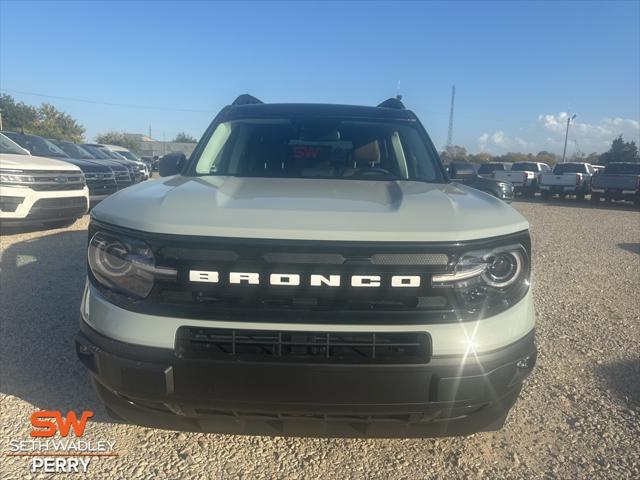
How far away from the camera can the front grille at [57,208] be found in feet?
23.6

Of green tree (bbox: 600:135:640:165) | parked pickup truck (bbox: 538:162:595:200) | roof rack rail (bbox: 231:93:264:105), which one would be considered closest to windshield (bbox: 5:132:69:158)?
roof rack rail (bbox: 231:93:264:105)

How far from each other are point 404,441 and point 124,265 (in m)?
1.68

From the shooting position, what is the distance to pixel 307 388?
1755 millimetres

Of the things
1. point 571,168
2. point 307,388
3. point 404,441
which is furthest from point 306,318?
point 571,168

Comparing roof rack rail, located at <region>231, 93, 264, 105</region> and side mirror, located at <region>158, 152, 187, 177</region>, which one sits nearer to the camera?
side mirror, located at <region>158, 152, 187, 177</region>

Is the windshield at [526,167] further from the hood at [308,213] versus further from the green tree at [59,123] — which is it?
the green tree at [59,123]

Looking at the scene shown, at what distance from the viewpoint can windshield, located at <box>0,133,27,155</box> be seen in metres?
8.30

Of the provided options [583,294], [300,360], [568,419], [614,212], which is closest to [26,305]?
[300,360]

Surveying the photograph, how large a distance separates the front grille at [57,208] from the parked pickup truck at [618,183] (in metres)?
19.8

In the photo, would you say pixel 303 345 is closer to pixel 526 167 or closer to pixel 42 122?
pixel 526 167

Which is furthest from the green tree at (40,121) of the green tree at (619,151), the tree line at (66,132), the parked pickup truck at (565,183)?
the green tree at (619,151)

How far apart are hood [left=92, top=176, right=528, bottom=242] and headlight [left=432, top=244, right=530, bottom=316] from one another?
3.5 inches

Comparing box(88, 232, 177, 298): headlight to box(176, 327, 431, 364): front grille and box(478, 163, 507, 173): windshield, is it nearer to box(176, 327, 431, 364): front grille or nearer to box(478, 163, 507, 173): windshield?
box(176, 327, 431, 364): front grille

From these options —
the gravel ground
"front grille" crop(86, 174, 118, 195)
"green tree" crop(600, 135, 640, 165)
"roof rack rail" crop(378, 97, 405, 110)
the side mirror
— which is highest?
"green tree" crop(600, 135, 640, 165)
